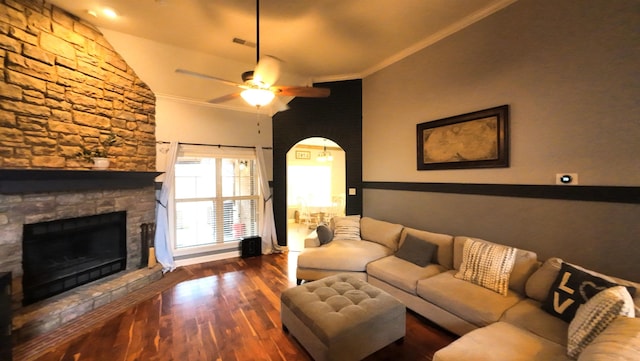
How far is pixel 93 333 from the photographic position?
2408mm

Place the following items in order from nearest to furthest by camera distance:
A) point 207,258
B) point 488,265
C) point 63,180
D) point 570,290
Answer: point 570,290 < point 488,265 < point 63,180 < point 207,258

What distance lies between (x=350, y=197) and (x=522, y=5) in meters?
3.48

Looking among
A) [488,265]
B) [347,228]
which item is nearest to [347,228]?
[347,228]

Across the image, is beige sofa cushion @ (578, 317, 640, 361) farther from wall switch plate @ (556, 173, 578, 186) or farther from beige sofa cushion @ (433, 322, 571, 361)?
wall switch plate @ (556, 173, 578, 186)

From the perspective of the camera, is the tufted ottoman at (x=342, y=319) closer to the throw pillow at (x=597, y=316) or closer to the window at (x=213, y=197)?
the throw pillow at (x=597, y=316)

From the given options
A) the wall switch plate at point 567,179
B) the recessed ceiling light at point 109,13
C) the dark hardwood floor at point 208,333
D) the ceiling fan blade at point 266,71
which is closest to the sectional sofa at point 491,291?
the dark hardwood floor at point 208,333

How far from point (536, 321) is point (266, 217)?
4.16 metres

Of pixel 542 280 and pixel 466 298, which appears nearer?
pixel 542 280

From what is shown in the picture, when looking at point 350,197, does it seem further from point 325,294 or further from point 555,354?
point 555,354

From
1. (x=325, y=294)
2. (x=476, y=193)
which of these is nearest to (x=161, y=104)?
(x=325, y=294)

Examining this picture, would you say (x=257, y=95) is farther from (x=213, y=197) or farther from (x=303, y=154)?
(x=303, y=154)

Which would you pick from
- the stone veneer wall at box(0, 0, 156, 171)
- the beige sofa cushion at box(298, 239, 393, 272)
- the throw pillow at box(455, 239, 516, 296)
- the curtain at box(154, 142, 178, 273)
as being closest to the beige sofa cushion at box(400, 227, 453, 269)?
the throw pillow at box(455, 239, 516, 296)

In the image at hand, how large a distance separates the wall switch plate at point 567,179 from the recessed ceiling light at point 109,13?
16.6ft

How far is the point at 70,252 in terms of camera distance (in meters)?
3.10
